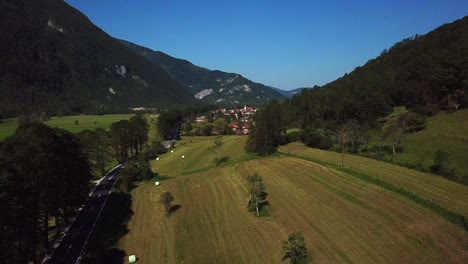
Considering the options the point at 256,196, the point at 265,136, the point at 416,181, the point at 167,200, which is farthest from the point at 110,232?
the point at 265,136

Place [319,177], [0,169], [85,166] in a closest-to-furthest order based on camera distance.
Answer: [0,169] < [319,177] < [85,166]

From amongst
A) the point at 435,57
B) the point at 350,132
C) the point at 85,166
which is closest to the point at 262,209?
the point at 85,166

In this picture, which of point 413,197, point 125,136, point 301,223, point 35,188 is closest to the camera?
point 35,188

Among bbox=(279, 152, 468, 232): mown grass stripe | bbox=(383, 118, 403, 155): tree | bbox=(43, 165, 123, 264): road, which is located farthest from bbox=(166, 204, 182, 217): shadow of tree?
bbox=(383, 118, 403, 155): tree

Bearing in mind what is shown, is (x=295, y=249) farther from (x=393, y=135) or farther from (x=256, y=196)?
(x=393, y=135)

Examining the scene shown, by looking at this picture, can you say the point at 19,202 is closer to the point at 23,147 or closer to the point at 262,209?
A: the point at 23,147

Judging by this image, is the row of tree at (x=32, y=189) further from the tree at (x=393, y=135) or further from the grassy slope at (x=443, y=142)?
the tree at (x=393, y=135)
